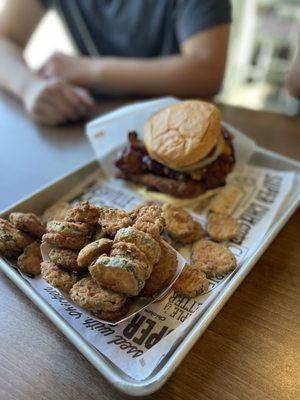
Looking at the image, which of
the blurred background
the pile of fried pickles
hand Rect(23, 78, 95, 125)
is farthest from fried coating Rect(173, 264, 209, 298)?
the blurred background

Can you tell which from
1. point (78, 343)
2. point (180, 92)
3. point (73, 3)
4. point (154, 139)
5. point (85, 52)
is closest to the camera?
point (78, 343)

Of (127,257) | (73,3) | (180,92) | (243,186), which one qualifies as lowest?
(243,186)

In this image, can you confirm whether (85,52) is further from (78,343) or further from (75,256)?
(78,343)

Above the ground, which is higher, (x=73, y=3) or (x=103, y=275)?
(x=73, y=3)

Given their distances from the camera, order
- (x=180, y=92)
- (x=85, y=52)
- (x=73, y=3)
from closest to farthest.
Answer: (x=180, y=92) → (x=73, y=3) → (x=85, y=52)

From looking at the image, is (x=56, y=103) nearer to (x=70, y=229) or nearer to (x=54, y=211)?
(x=54, y=211)

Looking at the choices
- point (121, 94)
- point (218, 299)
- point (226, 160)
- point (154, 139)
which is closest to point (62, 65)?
point (121, 94)

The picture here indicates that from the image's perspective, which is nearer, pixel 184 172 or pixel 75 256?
pixel 75 256
